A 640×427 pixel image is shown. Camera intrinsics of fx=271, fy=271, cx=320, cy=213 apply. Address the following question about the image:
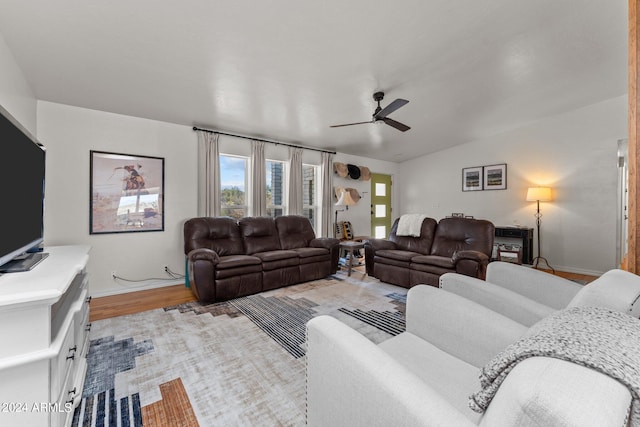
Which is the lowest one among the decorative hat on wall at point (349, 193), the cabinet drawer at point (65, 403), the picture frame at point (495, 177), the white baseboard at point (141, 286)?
the white baseboard at point (141, 286)

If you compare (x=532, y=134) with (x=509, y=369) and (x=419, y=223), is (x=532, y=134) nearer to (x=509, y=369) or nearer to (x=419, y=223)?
(x=419, y=223)

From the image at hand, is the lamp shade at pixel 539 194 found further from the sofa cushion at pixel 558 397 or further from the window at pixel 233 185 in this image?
the sofa cushion at pixel 558 397

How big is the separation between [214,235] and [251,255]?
23.8 inches

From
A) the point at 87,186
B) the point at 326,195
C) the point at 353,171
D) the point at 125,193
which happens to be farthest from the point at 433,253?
the point at 87,186

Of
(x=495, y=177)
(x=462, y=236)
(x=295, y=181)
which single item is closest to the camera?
(x=462, y=236)

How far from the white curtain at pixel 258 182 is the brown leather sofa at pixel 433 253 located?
1.93 metres

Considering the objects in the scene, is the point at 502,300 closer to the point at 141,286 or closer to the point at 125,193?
the point at 141,286

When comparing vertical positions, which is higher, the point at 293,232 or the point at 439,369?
the point at 293,232

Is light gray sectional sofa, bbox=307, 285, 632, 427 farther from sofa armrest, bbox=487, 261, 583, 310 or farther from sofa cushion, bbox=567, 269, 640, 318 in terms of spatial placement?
sofa armrest, bbox=487, 261, 583, 310

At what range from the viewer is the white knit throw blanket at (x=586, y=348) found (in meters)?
0.50

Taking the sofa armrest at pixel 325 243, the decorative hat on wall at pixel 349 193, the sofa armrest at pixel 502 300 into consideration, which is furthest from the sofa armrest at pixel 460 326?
the decorative hat on wall at pixel 349 193

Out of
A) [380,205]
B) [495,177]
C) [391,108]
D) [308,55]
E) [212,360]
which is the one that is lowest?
[212,360]

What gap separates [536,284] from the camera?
162cm

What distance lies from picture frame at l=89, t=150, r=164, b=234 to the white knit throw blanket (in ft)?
13.7
